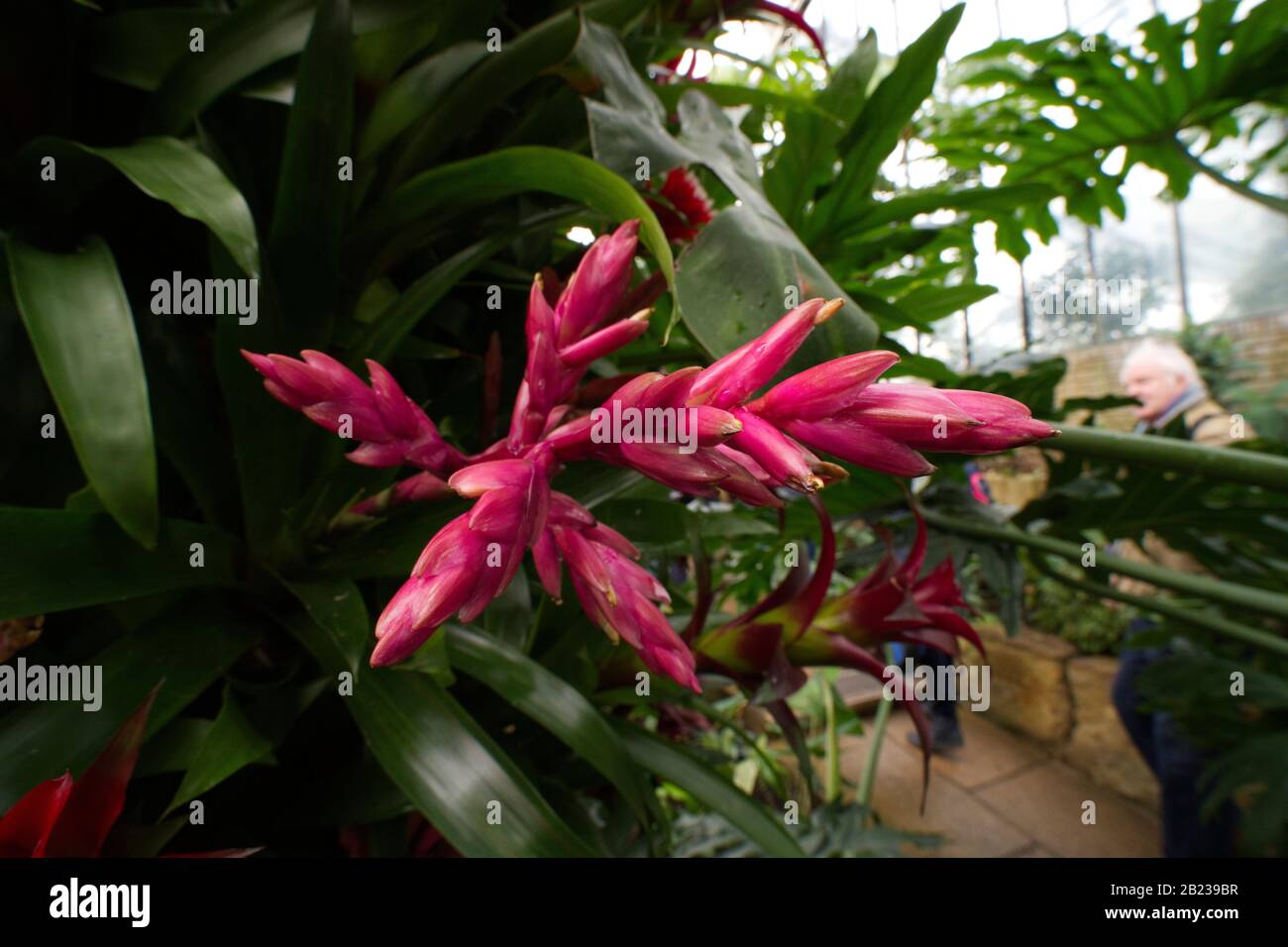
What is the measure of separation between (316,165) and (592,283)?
0.70 ft

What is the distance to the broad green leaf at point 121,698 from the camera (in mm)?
308

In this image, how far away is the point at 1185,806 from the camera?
2084 mm

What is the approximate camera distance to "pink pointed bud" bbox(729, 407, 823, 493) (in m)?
0.18

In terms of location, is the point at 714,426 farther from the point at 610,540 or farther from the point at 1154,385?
the point at 1154,385

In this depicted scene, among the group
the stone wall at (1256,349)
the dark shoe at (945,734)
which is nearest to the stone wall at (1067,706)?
the dark shoe at (945,734)

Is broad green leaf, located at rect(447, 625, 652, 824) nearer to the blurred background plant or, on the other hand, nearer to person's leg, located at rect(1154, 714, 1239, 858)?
the blurred background plant

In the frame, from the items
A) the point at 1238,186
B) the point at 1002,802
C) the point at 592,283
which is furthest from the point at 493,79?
the point at 1002,802

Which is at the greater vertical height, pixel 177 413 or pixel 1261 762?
pixel 177 413

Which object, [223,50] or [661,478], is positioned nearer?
[661,478]

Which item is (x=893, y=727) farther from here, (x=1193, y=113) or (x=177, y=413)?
(x=177, y=413)

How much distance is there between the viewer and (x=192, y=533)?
1.19ft
